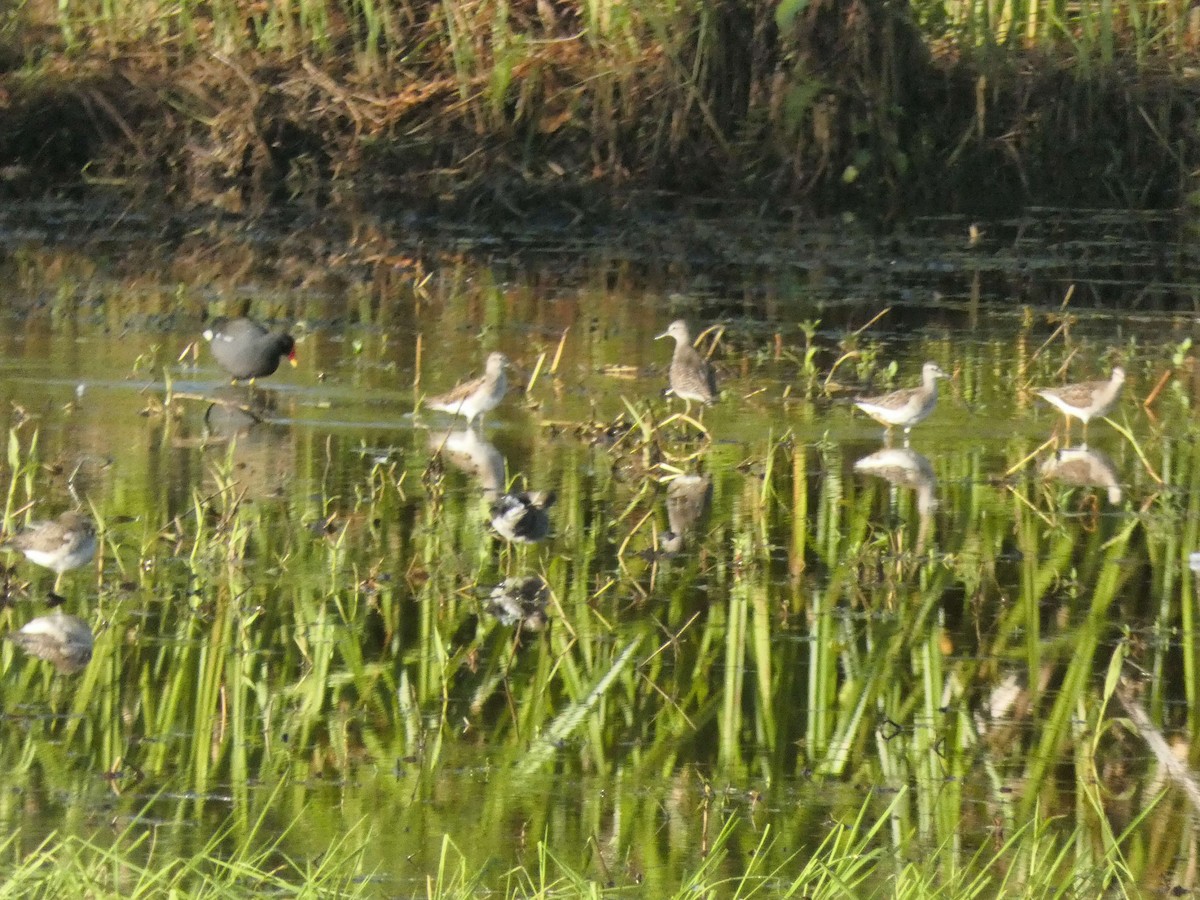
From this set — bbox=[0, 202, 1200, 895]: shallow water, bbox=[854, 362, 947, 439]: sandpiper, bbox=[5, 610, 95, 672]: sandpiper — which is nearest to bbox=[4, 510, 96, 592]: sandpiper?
bbox=[0, 202, 1200, 895]: shallow water

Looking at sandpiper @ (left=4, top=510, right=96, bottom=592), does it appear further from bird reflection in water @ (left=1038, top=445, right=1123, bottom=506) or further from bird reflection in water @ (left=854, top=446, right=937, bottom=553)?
bird reflection in water @ (left=1038, top=445, right=1123, bottom=506)

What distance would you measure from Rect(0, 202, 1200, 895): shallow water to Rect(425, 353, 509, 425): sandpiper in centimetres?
19

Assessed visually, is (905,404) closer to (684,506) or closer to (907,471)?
(907,471)

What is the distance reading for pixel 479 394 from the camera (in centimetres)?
1001

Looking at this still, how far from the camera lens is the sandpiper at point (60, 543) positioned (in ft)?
23.2

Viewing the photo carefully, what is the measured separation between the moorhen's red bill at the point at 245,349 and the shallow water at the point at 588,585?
0.25m

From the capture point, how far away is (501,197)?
60.3 ft

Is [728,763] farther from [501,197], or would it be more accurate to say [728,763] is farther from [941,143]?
[941,143]

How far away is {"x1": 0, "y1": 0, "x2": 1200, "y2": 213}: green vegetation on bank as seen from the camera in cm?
1884

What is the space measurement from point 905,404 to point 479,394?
1886 millimetres

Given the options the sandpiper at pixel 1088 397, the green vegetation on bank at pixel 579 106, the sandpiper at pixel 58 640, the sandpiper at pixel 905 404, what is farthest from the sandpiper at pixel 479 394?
the green vegetation on bank at pixel 579 106

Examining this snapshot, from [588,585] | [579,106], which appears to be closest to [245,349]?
[588,585]

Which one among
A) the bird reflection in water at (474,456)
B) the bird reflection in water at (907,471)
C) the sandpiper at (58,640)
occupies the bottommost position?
the bird reflection in water at (907,471)

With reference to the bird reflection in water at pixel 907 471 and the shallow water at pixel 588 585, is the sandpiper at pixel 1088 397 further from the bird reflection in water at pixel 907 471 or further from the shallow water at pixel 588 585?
the bird reflection in water at pixel 907 471
